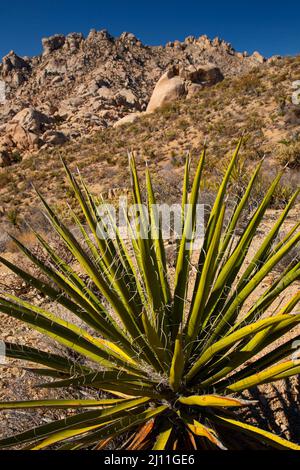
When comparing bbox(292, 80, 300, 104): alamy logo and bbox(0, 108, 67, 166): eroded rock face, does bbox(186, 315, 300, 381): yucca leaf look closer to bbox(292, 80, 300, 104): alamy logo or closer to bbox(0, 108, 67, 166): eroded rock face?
bbox(292, 80, 300, 104): alamy logo

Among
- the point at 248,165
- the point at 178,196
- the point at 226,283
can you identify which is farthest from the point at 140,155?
the point at 226,283

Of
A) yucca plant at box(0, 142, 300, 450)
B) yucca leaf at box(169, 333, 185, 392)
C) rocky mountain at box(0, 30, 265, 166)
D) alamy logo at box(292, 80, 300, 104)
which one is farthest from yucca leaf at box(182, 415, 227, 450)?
rocky mountain at box(0, 30, 265, 166)

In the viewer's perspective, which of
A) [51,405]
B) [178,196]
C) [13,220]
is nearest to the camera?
[51,405]

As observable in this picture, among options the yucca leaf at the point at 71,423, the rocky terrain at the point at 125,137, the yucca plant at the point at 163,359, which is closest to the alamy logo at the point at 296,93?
the rocky terrain at the point at 125,137

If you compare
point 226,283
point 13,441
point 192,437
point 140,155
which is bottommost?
point 192,437

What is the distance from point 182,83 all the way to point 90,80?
19770 mm

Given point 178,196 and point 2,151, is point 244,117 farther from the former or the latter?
point 2,151

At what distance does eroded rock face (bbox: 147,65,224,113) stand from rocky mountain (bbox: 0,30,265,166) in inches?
2.8

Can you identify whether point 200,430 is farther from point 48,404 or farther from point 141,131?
point 141,131

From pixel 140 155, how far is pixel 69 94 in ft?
98.3

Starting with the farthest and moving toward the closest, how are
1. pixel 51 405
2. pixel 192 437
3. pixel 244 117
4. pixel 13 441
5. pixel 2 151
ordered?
1. pixel 2 151
2. pixel 244 117
3. pixel 192 437
4. pixel 51 405
5. pixel 13 441

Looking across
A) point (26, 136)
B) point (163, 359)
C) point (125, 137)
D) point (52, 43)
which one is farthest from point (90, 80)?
point (163, 359)

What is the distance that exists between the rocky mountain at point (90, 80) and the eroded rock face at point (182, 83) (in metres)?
0.07

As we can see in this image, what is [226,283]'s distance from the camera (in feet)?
5.47
